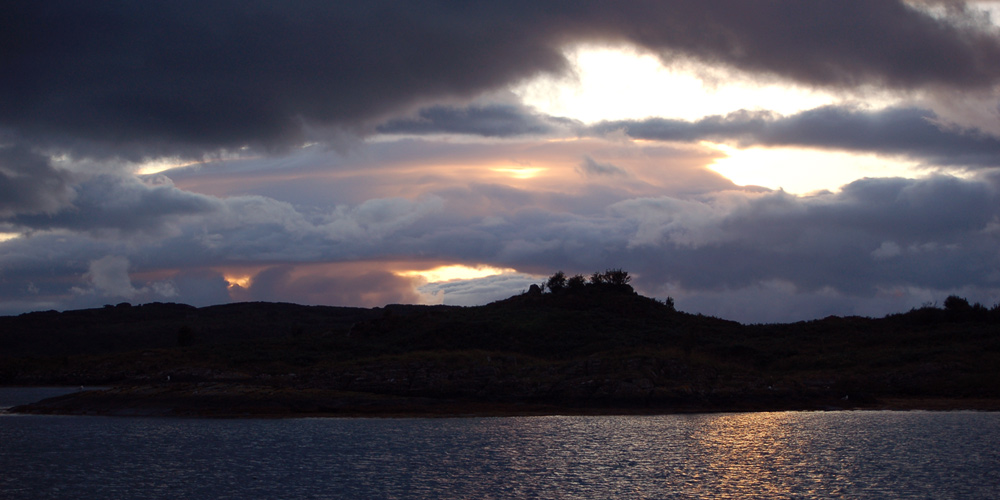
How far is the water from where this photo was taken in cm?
3934

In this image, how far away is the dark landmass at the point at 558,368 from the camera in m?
76.3

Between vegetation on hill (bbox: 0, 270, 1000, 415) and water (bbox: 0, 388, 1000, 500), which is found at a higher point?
vegetation on hill (bbox: 0, 270, 1000, 415)

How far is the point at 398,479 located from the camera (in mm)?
42125

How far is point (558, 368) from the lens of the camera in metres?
83.5

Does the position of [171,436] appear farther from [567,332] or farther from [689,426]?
[567,332]

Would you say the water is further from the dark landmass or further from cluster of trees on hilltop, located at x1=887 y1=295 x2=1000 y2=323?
cluster of trees on hilltop, located at x1=887 y1=295 x2=1000 y2=323

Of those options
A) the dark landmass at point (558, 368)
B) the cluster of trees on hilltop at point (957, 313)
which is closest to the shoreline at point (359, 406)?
the dark landmass at point (558, 368)

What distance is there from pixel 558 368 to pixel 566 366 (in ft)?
2.91

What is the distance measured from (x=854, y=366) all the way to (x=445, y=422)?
49.2 metres

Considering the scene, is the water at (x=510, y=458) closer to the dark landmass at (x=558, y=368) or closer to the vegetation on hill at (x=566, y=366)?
the dark landmass at (x=558, y=368)

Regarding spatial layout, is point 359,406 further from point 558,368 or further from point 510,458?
point 510,458

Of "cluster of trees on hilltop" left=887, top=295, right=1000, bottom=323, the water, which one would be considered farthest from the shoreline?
"cluster of trees on hilltop" left=887, top=295, right=1000, bottom=323

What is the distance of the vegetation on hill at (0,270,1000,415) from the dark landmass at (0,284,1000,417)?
0.21m

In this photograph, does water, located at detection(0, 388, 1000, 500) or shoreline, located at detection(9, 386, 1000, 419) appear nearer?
water, located at detection(0, 388, 1000, 500)
